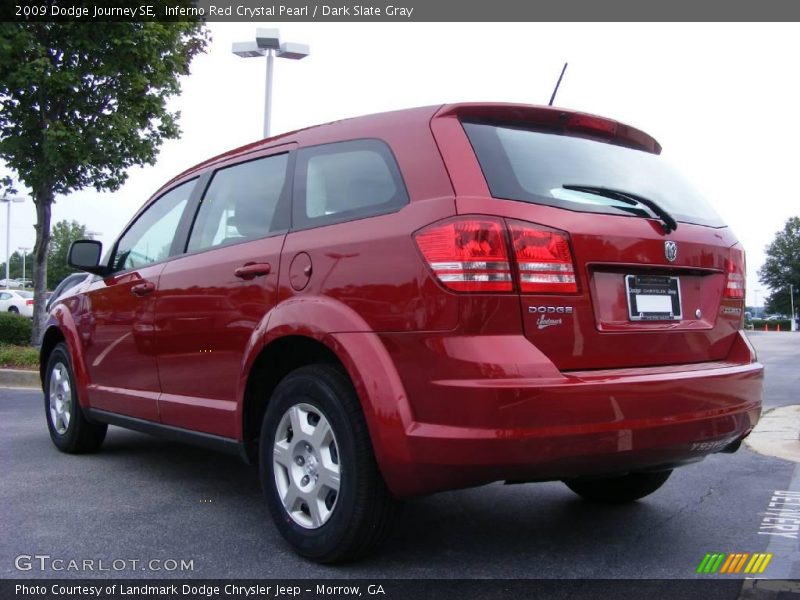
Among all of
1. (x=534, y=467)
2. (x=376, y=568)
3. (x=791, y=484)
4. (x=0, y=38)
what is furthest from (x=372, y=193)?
(x=0, y=38)

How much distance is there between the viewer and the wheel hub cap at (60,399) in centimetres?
538

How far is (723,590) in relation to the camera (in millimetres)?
2840

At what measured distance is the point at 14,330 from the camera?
13.2m

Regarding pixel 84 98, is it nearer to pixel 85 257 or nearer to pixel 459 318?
pixel 85 257

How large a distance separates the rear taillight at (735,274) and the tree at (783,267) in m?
116

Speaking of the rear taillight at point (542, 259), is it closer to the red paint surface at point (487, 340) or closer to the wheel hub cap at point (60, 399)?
the red paint surface at point (487, 340)

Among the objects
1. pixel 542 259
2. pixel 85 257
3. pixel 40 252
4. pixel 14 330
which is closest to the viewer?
pixel 542 259

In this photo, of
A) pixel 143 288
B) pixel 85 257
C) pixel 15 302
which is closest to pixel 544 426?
pixel 143 288

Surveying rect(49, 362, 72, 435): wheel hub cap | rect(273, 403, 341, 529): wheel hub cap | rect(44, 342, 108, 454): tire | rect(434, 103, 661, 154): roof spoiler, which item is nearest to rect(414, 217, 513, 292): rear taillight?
rect(434, 103, 661, 154): roof spoiler

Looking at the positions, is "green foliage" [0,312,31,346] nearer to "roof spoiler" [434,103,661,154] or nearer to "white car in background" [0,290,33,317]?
"roof spoiler" [434,103,661,154]

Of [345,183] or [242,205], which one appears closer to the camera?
[345,183]

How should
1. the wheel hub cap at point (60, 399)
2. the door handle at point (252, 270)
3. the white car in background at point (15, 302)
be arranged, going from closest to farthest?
1. the door handle at point (252, 270)
2. the wheel hub cap at point (60, 399)
3. the white car in background at point (15, 302)

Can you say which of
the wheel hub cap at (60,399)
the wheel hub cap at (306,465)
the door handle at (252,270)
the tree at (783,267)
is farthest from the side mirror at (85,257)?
the tree at (783,267)
